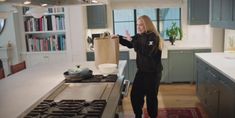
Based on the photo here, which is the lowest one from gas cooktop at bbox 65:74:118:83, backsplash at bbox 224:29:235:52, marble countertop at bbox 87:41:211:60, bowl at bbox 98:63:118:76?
gas cooktop at bbox 65:74:118:83

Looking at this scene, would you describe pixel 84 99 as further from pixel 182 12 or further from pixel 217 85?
pixel 182 12

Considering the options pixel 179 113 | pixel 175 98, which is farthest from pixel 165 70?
pixel 179 113

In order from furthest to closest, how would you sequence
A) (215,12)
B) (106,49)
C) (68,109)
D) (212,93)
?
(215,12) < (212,93) < (106,49) < (68,109)

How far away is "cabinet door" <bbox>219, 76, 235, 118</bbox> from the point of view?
2.63 metres

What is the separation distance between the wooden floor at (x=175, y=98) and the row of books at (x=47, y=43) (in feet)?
5.93

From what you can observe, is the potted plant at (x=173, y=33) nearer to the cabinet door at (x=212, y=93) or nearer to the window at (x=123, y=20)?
the window at (x=123, y=20)

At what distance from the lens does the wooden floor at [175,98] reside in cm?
437

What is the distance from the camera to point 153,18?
6.17 meters

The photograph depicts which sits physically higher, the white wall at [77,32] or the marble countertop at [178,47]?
the white wall at [77,32]

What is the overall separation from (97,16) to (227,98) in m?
3.56

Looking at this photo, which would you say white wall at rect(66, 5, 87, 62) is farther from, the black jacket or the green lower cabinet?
the black jacket

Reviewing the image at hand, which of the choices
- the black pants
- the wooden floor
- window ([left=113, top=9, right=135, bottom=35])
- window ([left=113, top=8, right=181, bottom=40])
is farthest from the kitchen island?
window ([left=113, top=9, right=135, bottom=35])

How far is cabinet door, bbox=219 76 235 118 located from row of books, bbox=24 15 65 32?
3579 mm

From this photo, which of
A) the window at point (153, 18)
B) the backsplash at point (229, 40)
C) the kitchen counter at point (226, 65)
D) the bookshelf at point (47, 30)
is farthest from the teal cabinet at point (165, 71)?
the bookshelf at point (47, 30)
